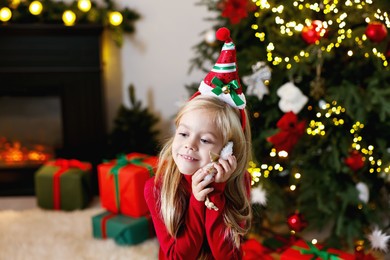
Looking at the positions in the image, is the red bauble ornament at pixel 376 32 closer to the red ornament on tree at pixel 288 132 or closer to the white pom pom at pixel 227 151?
the red ornament on tree at pixel 288 132

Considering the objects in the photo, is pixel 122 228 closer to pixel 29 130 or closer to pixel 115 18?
pixel 29 130

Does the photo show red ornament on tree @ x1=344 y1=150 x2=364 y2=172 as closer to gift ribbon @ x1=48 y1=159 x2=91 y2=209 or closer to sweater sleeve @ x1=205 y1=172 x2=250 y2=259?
sweater sleeve @ x1=205 y1=172 x2=250 y2=259

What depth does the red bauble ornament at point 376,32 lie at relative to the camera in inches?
69.5

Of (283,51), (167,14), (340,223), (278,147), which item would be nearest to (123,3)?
(167,14)

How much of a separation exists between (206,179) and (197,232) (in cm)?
19

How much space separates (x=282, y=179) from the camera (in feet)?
7.30

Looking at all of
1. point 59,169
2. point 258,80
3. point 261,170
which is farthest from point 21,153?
point 258,80

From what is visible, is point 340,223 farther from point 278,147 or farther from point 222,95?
point 222,95

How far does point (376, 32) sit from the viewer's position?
5.79ft

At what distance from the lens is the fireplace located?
9.07 ft

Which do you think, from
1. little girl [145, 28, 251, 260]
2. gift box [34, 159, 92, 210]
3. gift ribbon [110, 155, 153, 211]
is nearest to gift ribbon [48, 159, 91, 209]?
gift box [34, 159, 92, 210]

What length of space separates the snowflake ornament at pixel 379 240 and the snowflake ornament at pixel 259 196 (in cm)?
47

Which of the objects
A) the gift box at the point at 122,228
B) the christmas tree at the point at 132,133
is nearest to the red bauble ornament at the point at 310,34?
the gift box at the point at 122,228

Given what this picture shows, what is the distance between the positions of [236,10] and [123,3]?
120cm
